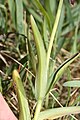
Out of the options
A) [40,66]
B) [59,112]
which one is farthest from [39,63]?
[59,112]

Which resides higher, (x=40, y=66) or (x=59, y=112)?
(x=40, y=66)

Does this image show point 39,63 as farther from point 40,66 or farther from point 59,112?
point 59,112

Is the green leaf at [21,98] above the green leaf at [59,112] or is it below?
above

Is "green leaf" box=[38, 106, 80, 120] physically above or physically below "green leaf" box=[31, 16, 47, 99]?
below

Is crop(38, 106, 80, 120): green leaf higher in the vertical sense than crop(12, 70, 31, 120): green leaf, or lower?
lower

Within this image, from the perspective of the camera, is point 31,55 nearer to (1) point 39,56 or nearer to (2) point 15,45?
(1) point 39,56

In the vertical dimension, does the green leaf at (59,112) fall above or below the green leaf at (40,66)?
below
